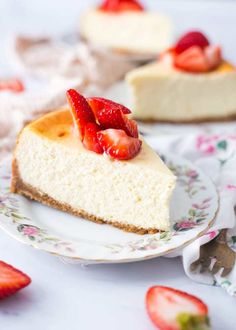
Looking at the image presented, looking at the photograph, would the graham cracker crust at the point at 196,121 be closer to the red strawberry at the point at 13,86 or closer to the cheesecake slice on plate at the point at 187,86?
the cheesecake slice on plate at the point at 187,86

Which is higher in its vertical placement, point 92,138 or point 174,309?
point 92,138

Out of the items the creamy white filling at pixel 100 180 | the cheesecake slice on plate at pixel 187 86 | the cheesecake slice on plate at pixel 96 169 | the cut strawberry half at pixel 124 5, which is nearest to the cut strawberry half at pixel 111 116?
the cheesecake slice on plate at pixel 96 169

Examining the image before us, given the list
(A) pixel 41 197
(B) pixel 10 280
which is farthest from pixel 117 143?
(B) pixel 10 280

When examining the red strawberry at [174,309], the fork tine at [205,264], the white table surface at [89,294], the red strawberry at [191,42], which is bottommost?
the white table surface at [89,294]

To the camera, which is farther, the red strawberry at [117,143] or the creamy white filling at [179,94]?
the creamy white filling at [179,94]

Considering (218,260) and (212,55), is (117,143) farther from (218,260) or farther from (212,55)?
(212,55)

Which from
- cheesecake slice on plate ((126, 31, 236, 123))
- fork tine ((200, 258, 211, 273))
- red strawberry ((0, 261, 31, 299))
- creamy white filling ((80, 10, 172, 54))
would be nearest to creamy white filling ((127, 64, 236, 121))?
cheesecake slice on plate ((126, 31, 236, 123))
